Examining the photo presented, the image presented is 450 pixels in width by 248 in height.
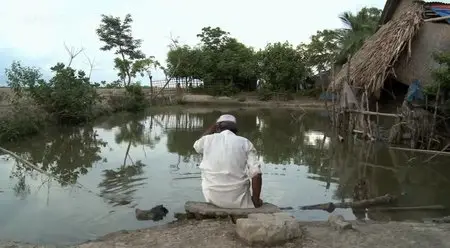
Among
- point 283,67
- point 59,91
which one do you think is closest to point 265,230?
point 59,91

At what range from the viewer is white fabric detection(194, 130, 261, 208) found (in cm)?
503

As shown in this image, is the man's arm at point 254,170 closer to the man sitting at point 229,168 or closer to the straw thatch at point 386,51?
the man sitting at point 229,168

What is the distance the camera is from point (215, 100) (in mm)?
36094

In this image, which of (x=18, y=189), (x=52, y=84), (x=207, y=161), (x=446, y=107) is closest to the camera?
(x=207, y=161)

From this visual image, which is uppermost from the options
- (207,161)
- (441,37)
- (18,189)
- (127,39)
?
(127,39)

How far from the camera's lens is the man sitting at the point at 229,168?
198 inches

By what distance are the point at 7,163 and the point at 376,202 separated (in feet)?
30.0

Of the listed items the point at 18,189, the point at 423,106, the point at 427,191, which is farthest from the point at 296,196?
the point at 423,106

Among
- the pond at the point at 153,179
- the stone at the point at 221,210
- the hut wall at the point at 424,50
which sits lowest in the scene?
the pond at the point at 153,179

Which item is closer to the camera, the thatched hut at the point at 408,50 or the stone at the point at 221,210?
the stone at the point at 221,210

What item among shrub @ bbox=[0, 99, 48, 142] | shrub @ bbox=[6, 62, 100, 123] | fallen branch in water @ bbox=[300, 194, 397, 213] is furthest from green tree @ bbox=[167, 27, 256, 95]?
fallen branch in water @ bbox=[300, 194, 397, 213]

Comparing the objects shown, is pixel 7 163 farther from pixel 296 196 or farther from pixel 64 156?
pixel 296 196

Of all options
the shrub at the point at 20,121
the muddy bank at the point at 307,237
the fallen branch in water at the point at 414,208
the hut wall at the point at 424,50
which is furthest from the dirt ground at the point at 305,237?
the shrub at the point at 20,121

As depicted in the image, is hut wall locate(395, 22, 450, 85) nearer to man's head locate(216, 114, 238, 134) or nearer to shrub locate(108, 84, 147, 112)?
man's head locate(216, 114, 238, 134)
